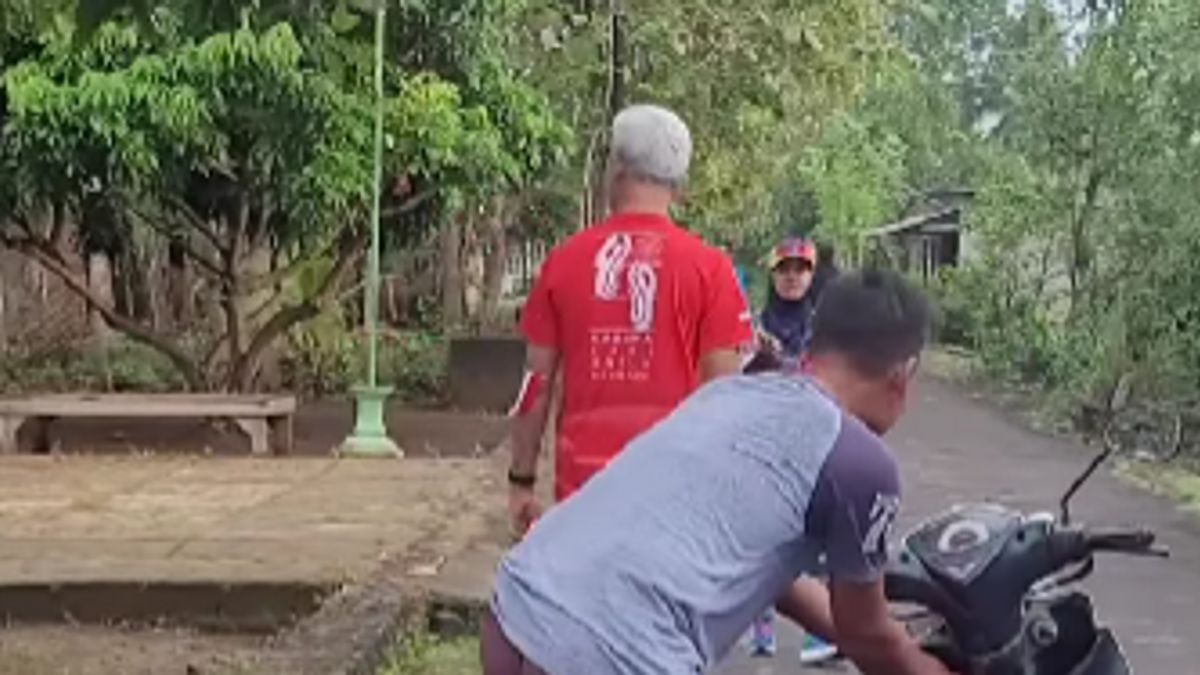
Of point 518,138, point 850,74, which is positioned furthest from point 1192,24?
point 518,138

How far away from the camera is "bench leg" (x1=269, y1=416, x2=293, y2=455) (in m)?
15.5

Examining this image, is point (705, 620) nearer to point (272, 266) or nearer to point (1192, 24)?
point (272, 266)

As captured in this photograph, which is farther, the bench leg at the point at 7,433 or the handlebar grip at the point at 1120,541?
the bench leg at the point at 7,433

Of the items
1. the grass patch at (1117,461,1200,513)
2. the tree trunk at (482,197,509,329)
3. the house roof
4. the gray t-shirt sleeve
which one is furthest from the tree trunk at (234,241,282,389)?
the house roof

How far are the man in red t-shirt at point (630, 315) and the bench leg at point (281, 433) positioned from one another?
10400mm

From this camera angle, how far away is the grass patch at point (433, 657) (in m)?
7.18

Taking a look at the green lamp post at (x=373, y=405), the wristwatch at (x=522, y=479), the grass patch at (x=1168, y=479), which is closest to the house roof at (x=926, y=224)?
the grass patch at (x=1168, y=479)

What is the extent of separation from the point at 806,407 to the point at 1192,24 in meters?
18.8

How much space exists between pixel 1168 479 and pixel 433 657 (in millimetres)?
10488

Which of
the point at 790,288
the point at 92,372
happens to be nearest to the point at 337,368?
the point at 92,372

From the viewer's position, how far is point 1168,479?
16.6 m

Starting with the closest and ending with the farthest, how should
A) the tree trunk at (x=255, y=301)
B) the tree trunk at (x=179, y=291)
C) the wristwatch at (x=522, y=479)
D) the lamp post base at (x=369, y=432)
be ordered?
the wristwatch at (x=522, y=479), the lamp post base at (x=369, y=432), the tree trunk at (x=255, y=301), the tree trunk at (x=179, y=291)

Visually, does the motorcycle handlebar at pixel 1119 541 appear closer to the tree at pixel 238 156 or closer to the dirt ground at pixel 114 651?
the dirt ground at pixel 114 651

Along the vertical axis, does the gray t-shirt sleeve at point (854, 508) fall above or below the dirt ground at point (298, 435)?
above
